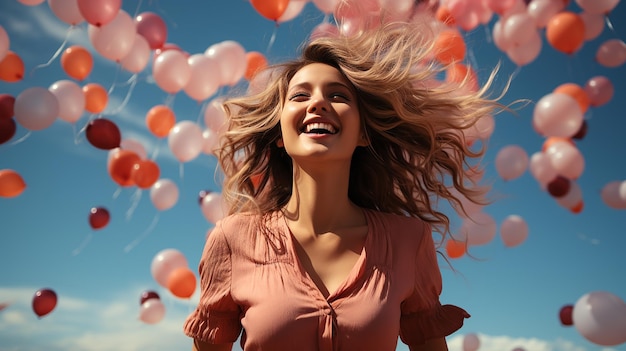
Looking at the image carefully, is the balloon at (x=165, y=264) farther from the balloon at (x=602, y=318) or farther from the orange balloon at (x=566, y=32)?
the orange balloon at (x=566, y=32)

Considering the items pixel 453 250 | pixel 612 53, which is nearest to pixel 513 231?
pixel 453 250

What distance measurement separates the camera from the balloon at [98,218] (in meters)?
5.70

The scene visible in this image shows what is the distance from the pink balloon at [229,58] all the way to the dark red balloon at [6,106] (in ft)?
5.34

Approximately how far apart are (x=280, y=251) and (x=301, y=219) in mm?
161

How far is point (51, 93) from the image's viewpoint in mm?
5008

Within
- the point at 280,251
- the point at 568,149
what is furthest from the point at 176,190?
the point at 280,251

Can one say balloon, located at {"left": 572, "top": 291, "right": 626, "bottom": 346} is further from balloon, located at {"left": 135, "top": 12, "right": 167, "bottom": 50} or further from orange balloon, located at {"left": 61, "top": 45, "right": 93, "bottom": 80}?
orange balloon, located at {"left": 61, "top": 45, "right": 93, "bottom": 80}

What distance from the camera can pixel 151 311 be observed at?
5.48 meters

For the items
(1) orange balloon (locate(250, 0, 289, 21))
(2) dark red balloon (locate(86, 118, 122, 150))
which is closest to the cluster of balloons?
(1) orange balloon (locate(250, 0, 289, 21))

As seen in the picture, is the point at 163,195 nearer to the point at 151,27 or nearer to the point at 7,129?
the point at 7,129

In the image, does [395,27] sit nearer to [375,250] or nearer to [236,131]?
[236,131]

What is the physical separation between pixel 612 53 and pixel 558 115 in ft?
4.58

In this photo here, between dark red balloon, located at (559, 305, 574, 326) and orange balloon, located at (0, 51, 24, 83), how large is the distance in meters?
5.37

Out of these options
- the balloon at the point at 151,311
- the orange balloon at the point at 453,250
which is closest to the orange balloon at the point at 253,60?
the orange balloon at the point at 453,250
